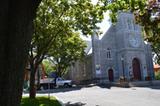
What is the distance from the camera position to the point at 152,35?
11.0 m

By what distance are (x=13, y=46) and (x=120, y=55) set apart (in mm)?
44586

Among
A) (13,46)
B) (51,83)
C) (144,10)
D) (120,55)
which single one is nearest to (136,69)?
(120,55)

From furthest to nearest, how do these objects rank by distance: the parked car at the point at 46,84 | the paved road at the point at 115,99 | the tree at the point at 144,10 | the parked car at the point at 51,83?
the parked car at the point at 51,83, the parked car at the point at 46,84, the paved road at the point at 115,99, the tree at the point at 144,10

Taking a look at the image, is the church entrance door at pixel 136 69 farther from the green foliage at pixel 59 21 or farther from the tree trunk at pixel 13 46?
the tree trunk at pixel 13 46

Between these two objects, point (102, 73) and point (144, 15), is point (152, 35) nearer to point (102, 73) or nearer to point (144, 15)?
point (144, 15)

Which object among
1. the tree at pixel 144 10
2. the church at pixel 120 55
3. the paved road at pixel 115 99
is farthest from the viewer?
the church at pixel 120 55

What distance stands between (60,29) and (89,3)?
3685 millimetres

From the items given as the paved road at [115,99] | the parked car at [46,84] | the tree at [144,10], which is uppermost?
the tree at [144,10]

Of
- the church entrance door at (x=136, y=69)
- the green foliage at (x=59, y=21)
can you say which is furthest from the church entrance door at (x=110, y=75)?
the green foliage at (x=59, y=21)

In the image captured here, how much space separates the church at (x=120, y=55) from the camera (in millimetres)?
47312

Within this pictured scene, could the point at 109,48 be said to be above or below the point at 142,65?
above

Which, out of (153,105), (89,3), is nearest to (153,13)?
(153,105)

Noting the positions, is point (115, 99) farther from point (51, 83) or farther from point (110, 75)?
point (110, 75)

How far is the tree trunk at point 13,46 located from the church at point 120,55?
42.0 metres
